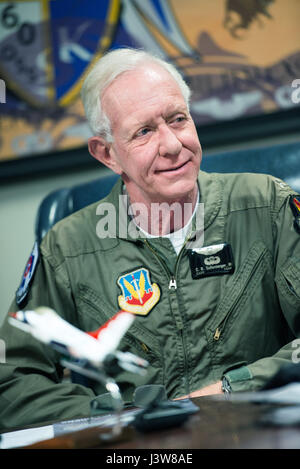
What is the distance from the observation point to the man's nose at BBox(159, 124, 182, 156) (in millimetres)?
1050

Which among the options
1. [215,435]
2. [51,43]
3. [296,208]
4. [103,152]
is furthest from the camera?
[51,43]

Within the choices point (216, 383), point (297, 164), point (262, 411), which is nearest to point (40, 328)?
point (262, 411)

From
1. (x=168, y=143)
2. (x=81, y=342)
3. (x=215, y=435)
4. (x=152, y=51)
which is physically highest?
(x=152, y=51)

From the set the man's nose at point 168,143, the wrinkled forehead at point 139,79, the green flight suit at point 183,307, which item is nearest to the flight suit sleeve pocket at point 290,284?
the green flight suit at point 183,307

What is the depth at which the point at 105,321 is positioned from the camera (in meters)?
1.12

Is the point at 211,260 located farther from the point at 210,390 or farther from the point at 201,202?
the point at 210,390

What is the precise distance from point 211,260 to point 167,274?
0.31 ft

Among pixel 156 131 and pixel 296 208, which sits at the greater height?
pixel 156 131

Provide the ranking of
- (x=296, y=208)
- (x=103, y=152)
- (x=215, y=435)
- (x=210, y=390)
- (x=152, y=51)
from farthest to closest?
(x=152, y=51) → (x=103, y=152) → (x=296, y=208) → (x=210, y=390) → (x=215, y=435)

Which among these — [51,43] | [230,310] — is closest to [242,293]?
[230,310]

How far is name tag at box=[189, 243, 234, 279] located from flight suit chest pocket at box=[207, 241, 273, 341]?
3 centimetres

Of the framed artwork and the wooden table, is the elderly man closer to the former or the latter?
the wooden table

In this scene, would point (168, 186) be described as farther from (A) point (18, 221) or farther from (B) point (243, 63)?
(A) point (18, 221)

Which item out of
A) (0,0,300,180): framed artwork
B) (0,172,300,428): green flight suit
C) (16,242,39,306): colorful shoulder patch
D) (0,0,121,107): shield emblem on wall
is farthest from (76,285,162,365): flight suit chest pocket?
(0,0,121,107): shield emblem on wall
